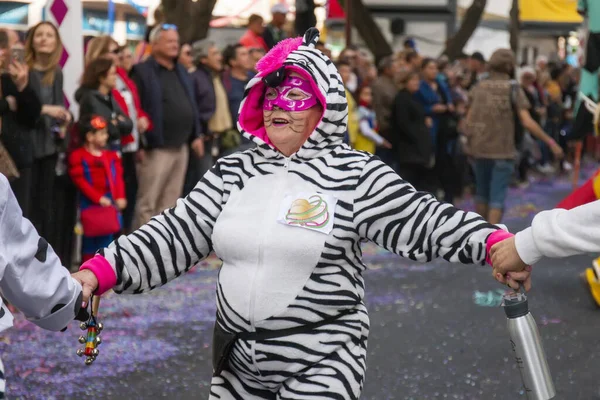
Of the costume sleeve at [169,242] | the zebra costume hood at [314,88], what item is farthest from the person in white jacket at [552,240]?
the costume sleeve at [169,242]

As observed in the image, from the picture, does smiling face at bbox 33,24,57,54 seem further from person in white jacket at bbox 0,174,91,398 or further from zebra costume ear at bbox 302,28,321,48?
person in white jacket at bbox 0,174,91,398

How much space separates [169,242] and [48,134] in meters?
5.69

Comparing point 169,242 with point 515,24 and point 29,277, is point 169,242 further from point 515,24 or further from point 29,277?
point 515,24

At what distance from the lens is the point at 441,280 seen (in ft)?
37.1

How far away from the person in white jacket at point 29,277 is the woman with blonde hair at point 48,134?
6.08 m

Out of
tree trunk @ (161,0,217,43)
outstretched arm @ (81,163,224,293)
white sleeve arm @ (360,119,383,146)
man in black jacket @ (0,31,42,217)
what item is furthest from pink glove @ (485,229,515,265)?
tree trunk @ (161,0,217,43)

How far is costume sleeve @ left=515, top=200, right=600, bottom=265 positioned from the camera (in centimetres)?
416

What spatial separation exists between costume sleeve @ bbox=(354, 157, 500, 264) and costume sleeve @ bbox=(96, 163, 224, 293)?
1.87 feet

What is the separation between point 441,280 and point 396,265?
1.07 m

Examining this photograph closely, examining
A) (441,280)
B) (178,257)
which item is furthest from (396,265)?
(178,257)

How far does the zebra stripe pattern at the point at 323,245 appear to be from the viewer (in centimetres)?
429

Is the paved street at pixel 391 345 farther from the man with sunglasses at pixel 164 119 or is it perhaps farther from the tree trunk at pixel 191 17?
the tree trunk at pixel 191 17

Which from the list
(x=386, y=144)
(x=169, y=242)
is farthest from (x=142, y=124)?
(x=169, y=242)

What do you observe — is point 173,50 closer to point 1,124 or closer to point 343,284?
point 1,124
